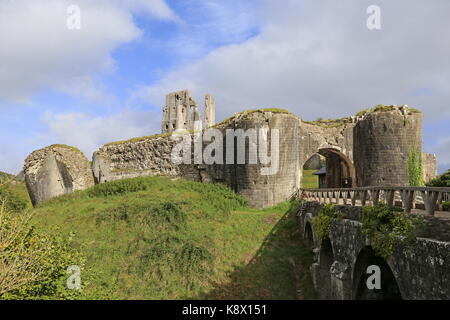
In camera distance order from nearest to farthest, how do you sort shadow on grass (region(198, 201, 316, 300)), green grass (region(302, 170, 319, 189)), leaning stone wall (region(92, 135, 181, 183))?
1. shadow on grass (region(198, 201, 316, 300))
2. leaning stone wall (region(92, 135, 181, 183))
3. green grass (region(302, 170, 319, 189))

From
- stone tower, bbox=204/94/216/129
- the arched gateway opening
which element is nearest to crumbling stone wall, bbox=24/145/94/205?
stone tower, bbox=204/94/216/129

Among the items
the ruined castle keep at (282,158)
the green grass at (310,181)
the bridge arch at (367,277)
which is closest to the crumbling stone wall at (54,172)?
the ruined castle keep at (282,158)

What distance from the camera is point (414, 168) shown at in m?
22.8

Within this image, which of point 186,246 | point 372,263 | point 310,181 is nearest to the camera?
Answer: point 372,263

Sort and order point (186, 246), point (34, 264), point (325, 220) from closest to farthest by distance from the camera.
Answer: point (34, 264)
point (325, 220)
point (186, 246)

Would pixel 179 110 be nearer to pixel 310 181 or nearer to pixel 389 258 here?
pixel 310 181

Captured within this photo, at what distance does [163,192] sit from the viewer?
25.5 meters

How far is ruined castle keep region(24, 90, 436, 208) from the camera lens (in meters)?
23.5

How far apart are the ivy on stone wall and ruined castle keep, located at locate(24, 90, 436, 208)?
0.26 m

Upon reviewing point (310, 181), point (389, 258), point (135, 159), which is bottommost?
point (389, 258)

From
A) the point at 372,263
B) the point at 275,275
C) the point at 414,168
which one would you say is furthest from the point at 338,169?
the point at 372,263

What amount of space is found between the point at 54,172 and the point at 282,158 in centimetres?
2258

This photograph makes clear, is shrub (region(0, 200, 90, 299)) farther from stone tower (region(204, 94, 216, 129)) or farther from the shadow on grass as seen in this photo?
stone tower (region(204, 94, 216, 129))

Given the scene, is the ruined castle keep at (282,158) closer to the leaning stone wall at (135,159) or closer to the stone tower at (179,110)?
the leaning stone wall at (135,159)
